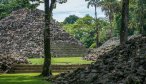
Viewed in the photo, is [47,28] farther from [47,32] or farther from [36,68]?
[36,68]

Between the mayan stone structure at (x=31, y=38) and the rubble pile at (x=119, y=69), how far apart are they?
36245 millimetres

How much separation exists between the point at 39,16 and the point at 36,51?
31.5 feet

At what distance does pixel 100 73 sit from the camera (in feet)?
76.5

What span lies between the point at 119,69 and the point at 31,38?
45.8m

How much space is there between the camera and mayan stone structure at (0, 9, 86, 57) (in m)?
64.5

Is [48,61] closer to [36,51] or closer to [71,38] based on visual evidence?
[36,51]

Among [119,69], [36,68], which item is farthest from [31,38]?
[119,69]

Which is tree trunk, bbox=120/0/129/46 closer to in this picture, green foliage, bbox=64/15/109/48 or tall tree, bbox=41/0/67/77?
tall tree, bbox=41/0/67/77

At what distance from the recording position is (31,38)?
67250 millimetres

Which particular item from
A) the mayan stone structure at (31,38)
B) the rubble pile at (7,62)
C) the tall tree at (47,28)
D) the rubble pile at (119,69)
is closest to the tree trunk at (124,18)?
the tall tree at (47,28)

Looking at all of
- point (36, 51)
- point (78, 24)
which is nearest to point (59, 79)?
point (36, 51)

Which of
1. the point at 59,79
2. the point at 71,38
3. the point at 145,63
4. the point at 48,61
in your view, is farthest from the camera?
the point at 71,38

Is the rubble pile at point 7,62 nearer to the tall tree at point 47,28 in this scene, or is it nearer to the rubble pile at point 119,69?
the tall tree at point 47,28

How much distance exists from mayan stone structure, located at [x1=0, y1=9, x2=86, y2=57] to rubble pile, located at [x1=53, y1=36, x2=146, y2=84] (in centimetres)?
3624
